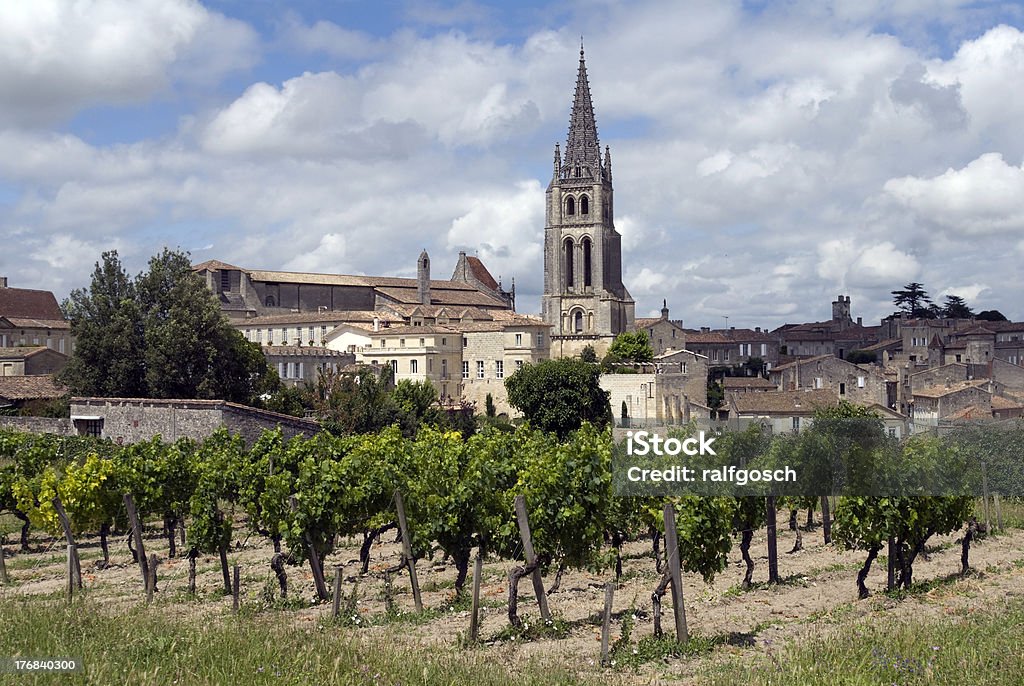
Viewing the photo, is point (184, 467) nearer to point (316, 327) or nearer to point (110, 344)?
point (110, 344)

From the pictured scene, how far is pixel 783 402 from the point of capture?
55562 mm

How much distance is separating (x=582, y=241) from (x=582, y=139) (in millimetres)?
9848

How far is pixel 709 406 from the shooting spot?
67.7m

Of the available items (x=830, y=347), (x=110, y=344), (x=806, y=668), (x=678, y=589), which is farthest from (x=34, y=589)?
(x=830, y=347)

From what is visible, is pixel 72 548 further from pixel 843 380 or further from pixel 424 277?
pixel 424 277

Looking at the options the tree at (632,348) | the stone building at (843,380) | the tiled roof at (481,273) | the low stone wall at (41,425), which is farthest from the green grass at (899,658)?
the tiled roof at (481,273)

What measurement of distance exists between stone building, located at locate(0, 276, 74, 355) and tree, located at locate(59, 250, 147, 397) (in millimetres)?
31304

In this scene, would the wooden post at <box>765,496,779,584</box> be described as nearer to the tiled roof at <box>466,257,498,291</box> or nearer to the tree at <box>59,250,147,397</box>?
the tree at <box>59,250,147,397</box>

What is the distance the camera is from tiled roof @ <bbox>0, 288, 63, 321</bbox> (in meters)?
78.8

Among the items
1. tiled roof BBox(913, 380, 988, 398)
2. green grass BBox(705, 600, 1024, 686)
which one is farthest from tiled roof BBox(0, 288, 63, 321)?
green grass BBox(705, 600, 1024, 686)

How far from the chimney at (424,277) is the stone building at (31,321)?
2968 centimetres

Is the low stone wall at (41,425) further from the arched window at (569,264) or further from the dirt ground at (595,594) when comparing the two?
the arched window at (569,264)

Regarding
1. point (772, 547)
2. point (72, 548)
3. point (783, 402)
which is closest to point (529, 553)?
point (772, 547)

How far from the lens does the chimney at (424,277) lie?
295 ft
